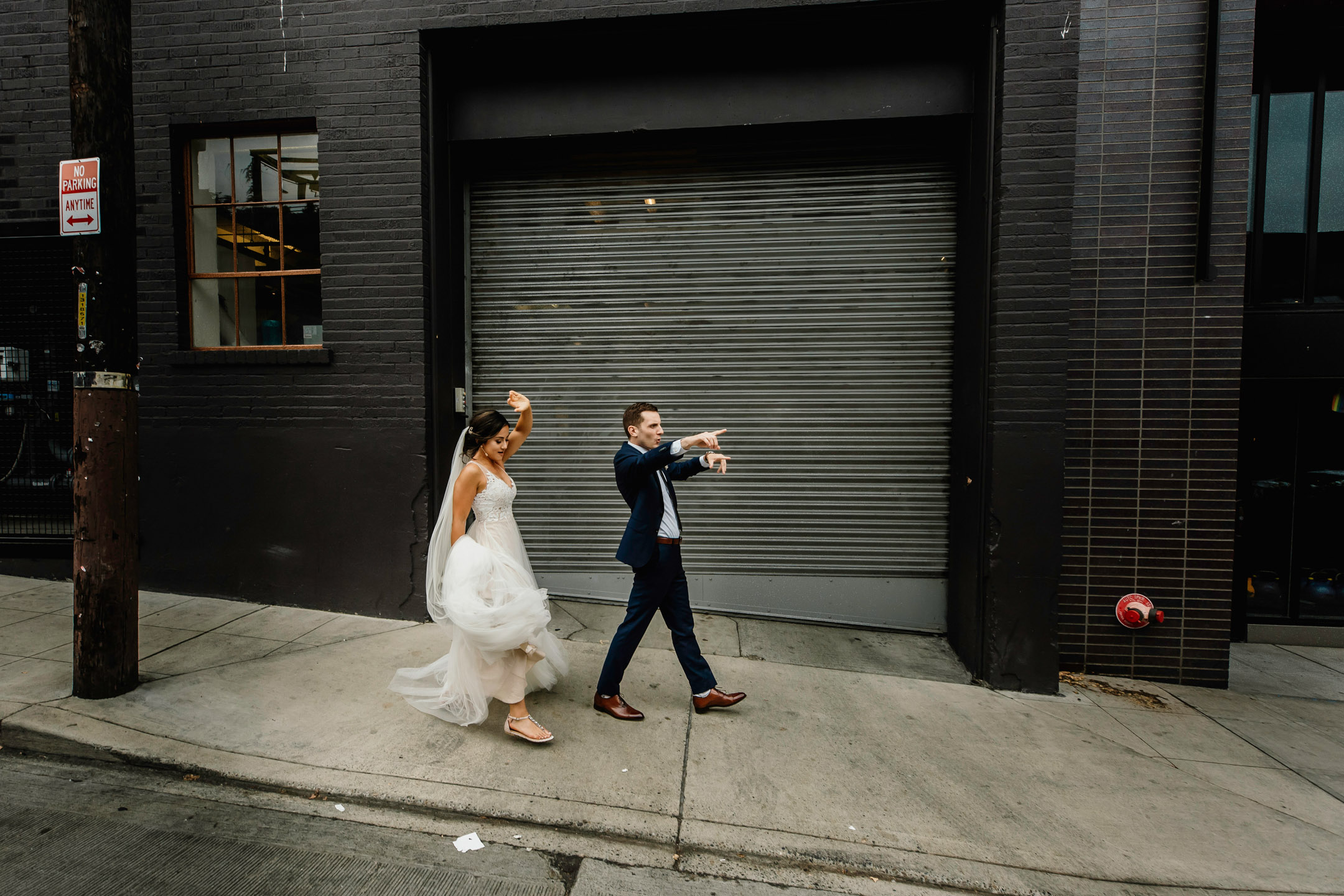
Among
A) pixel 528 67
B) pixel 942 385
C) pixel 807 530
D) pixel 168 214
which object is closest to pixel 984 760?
pixel 807 530

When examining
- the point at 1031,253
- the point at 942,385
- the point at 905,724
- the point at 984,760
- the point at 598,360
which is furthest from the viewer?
the point at 598,360

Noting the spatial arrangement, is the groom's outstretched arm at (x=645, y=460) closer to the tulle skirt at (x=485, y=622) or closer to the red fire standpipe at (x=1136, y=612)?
the tulle skirt at (x=485, y=622)

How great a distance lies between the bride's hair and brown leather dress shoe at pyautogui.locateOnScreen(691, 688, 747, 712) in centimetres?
210

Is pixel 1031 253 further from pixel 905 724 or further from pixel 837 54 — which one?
pixel 905 724

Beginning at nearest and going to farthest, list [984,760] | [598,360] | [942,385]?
1. [984,760]
2. [942,385]
3. [598,360]

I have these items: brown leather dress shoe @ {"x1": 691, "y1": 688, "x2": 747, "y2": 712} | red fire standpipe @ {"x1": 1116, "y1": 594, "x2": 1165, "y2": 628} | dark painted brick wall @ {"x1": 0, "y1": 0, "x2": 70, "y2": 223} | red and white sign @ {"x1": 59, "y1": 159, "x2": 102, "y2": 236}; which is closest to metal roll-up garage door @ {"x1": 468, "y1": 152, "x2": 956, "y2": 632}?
red fire standpipe @ {"x1": 1116, "y1": 594, "x2": 1165, "y2": 628}

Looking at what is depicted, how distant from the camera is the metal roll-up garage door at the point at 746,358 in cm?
546

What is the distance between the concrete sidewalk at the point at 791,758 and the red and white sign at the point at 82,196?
112 inches

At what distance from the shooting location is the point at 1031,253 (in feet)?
15.0

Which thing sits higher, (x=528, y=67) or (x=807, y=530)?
(x=528, y=67)

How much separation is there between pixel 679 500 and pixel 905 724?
102 inches

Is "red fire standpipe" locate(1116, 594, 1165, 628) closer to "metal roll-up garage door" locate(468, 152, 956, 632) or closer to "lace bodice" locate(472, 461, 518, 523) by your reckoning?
"metal roll-up garage door" locate(468, 152, 956, 632)

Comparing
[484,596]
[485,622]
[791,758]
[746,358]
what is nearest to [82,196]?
[484,596]

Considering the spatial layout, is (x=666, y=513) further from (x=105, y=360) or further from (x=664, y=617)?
(x=105, y=360)
